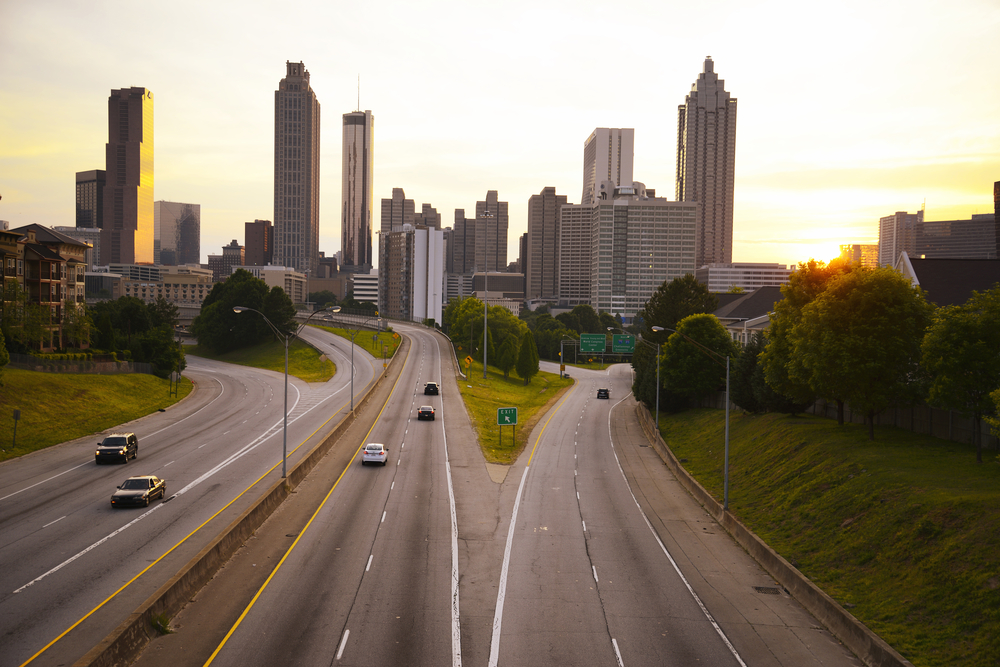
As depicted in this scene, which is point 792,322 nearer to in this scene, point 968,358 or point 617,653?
point 968,358

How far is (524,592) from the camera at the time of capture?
22.4m

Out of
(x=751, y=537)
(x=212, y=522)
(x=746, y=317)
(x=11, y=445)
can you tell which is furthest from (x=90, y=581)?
(x=746, y=317)

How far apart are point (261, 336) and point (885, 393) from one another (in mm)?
110024

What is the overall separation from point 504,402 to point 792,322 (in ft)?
136

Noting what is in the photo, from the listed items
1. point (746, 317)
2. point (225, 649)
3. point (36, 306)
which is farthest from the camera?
point (746, 317)

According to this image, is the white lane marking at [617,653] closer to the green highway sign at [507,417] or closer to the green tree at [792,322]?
the green tree at [792,322]

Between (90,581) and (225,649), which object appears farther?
(90,581)

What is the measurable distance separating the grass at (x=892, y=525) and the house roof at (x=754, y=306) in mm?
49612

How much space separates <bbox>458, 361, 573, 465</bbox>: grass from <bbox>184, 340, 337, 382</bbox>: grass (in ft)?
68.9

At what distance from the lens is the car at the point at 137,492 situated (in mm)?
31000

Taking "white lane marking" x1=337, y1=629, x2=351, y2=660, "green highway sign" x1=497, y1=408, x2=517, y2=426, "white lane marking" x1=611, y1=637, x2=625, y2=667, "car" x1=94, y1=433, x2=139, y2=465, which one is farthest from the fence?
"white lane marking" x1=611, y1=637, x2=625, y2=667

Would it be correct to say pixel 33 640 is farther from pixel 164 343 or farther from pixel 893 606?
pixel 164 343

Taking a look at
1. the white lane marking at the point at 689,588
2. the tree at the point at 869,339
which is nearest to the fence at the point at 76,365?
the white lane marking at the point at 689,588

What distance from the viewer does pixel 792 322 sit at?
4331 centimetres
